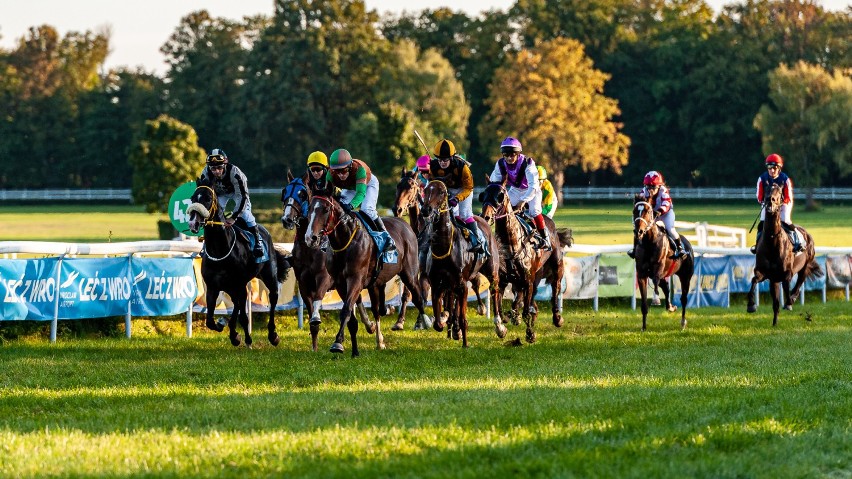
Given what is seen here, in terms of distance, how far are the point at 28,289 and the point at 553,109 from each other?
57.6 meters

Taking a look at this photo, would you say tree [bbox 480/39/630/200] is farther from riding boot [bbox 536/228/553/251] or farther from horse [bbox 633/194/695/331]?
riding boot [bbox 536/228/553/251]

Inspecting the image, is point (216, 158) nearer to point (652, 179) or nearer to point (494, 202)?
point (494, 202)

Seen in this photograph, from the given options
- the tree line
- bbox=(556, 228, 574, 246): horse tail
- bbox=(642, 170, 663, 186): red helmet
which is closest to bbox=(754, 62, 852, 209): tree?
the tree line

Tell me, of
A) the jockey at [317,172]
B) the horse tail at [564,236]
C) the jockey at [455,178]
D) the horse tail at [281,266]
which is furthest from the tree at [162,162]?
the jockey at [317,172]

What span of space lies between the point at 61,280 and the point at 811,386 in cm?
821

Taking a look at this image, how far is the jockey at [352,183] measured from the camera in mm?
13109

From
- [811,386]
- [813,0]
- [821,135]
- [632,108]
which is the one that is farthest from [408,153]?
[811,386]

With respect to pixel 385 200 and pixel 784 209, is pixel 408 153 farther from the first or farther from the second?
pixel 784 209

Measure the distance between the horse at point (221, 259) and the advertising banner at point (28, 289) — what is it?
1752mm

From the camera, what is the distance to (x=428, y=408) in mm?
8969

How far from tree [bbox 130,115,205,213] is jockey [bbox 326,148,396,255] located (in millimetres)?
42529

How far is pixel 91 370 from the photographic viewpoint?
1155cm

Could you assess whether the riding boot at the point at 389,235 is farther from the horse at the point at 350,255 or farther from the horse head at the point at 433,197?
the horse head at the point at 433,197

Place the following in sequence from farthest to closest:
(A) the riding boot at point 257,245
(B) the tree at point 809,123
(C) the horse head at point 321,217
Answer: (B) the tree at point 809,123 < (A) the riding boot at point 257,245 < (C) the horse head at point 321,217
